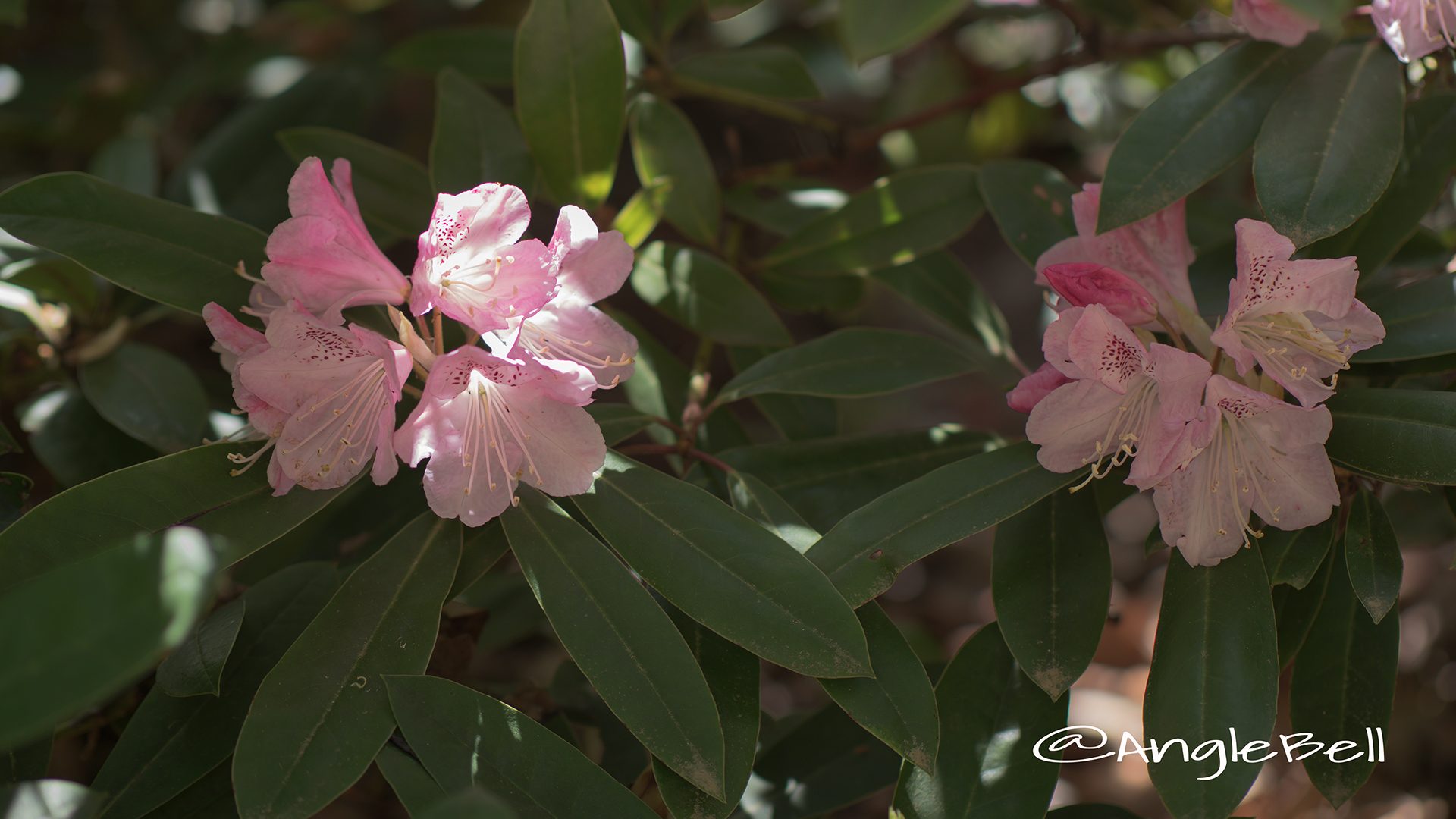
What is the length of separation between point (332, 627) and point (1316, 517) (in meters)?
0.95

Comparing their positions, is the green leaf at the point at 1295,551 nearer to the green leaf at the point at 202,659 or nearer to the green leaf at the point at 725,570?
the green leaf at the point at 725,570

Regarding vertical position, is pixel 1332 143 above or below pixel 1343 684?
above

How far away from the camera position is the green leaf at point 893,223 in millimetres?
1355

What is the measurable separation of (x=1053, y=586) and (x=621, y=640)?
44 centimetres

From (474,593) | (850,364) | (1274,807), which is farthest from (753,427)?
(1274,807)

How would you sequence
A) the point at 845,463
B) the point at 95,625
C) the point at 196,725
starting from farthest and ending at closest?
the point at 845,463, the point at 196,725, the point at 95,625

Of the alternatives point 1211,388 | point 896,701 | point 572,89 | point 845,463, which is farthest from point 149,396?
point 1211,388

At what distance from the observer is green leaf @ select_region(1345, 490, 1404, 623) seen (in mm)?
951

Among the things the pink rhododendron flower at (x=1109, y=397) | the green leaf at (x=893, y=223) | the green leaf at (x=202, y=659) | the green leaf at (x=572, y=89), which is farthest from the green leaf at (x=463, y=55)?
the pink rhododendron flower at (x=1109, y=397)

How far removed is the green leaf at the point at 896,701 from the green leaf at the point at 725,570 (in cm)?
4

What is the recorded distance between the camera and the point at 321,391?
95 cm

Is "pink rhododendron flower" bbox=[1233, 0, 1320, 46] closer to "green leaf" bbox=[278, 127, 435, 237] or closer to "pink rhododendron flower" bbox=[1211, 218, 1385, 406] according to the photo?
"pink rhododendron flower" bbox=[1211, 218, 1385, 406]

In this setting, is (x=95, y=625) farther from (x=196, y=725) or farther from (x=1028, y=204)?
(x=1028, y=204)

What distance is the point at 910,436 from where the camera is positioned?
1253 mm
